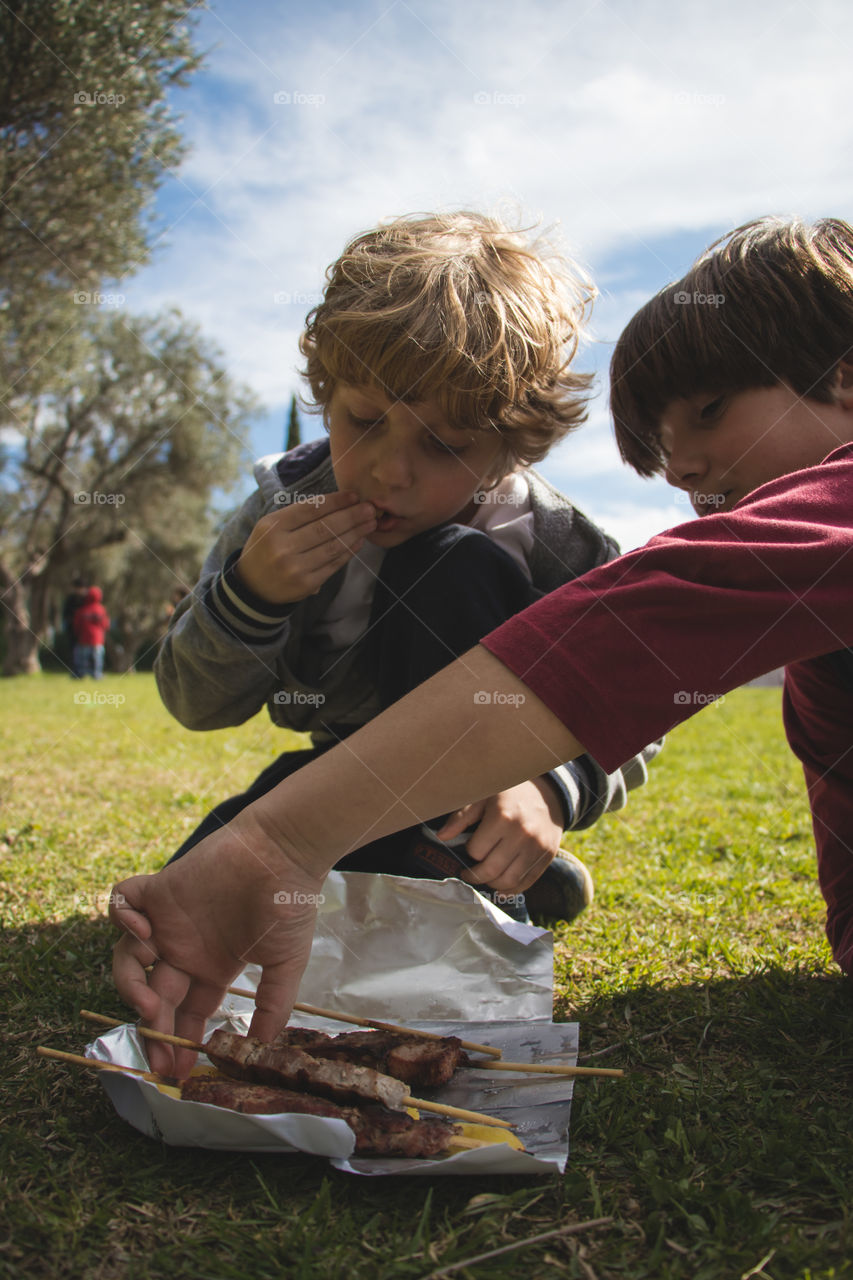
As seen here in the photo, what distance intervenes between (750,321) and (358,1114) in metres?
1.66

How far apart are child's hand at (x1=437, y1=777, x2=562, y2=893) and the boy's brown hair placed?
987 millimetres

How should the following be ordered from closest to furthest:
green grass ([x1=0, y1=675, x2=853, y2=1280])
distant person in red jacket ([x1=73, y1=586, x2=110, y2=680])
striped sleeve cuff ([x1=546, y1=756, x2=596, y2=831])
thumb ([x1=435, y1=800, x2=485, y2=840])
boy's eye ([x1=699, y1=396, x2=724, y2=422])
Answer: green grass ([x1=0, y1=675, x2=853, y2=1280]), thumb ([x1=435, y1=800, x2=485, y2=840]), boy's eye ([x1=699, y1=396, x2=724, y2=422]), striped sleeve cuff ([x1=546, y1=756, x2=596, y2=831]), distant person in red jacket ([x1=73, y1=586, x2=110, y2=680])

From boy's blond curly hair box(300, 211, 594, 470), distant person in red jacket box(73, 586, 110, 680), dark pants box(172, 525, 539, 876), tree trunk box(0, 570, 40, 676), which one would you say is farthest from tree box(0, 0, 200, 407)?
tree trunk box(0, 570, 40, 676)

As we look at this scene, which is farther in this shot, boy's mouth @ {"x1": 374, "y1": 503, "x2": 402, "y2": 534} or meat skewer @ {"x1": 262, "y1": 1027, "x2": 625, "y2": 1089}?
boy's mouth @ {"x1": 374, "y1": 503, "x2": 402, "y2": 534}

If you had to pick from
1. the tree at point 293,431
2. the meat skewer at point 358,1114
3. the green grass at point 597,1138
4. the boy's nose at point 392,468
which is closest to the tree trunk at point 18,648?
the tree at point 293,431

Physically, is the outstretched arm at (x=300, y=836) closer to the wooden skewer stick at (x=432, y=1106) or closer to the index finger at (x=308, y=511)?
the wooden skewer stick at (x=432, y=1106)

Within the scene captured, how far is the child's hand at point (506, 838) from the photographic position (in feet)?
5.93

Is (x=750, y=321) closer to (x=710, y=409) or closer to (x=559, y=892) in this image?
(x=710, y=409)

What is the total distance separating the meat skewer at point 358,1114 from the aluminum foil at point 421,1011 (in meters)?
0.02

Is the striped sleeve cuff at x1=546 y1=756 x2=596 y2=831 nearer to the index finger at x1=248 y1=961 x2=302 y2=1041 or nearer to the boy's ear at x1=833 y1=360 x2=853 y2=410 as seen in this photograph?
the index finger at x1=248 y1=961 x2=302 y2=1041

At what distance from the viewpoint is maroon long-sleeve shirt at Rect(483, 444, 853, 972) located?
118cm

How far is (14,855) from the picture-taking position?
9.34 feet

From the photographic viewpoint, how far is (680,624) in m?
1.18

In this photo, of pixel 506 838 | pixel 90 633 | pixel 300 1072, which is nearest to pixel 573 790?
pixel 506 838
